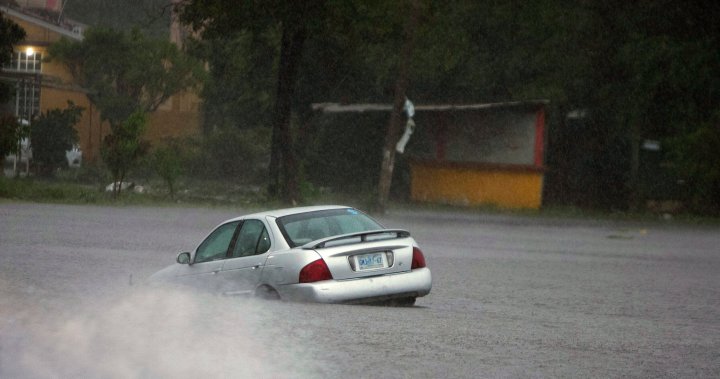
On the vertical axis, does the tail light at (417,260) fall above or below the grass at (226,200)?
above

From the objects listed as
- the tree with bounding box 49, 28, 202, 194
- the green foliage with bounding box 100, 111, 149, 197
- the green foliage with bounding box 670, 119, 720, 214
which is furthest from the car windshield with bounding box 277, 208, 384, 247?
the tree with bounding box 49, 28, 202, 194

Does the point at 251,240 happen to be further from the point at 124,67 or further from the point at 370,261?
the point at 124,67

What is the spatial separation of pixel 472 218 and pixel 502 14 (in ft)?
35.9

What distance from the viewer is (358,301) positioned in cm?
1262

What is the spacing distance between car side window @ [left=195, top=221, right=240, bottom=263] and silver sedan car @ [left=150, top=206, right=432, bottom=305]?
11mm

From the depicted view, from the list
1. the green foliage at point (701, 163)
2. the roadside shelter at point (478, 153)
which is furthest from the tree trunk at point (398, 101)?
the green foliage at point (701, 163)

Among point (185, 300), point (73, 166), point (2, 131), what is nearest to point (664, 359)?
point (185, 300)

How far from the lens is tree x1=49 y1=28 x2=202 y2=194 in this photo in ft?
209

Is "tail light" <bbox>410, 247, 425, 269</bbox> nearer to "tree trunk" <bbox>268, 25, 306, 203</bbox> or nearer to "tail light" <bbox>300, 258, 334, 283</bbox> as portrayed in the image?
"tail light" <bbox>300, 258, 334, 283</bbox>

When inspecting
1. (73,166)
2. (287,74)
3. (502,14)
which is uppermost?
(502,14)

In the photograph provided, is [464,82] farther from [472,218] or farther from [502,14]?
[472,218]

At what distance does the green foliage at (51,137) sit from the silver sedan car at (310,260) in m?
35.1

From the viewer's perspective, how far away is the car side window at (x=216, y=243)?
45.7 ft

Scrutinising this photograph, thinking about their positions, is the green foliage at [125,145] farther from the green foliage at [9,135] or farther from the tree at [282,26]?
the tree at [282,26]
